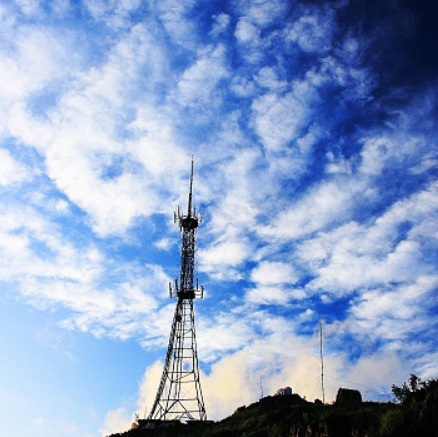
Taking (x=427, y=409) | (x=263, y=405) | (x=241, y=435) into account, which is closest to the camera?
(x=427, y=409)

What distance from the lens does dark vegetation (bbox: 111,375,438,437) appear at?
628 inches

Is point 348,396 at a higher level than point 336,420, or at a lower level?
higher

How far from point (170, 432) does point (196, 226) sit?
76.0 ft

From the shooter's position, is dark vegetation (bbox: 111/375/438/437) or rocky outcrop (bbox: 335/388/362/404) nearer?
dark vegetation (bbox: 111/375/438/437)

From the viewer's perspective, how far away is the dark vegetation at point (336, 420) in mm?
15945

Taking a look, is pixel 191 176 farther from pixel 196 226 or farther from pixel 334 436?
pixel 334 436

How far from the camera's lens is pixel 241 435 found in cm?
2555

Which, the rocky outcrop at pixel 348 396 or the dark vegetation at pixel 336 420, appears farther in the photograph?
the rocky outcrop at pixel 348 396

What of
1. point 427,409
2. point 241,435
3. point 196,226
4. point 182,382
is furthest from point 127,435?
point 427,409

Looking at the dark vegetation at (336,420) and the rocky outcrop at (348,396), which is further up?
the rocky outcrop at (348,396)

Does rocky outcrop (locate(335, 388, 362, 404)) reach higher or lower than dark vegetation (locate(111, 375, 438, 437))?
higher

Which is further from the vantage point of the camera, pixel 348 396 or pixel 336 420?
pixel 348 396

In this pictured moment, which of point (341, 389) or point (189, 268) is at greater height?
point (189, 268)

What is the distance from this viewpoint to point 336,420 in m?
21.0
